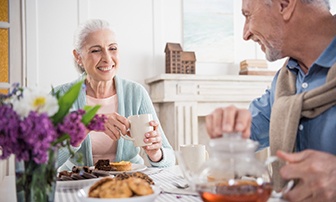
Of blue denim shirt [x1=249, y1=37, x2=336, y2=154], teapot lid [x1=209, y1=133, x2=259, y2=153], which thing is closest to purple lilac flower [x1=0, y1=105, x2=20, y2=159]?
teapot lid [x1=209, y1=133, x2=259, y2=153]

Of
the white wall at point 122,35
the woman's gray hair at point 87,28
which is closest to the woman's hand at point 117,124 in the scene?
the woman's gray hair at point 87,28

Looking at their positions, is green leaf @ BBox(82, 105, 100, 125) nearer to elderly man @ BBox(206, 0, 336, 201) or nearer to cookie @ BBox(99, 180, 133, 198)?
cookie @ BBox(99, 180, 133, 198)

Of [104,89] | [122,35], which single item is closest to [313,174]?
[104,89]

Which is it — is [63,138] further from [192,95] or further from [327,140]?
[192,95]

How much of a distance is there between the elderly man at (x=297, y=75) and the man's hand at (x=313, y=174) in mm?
181

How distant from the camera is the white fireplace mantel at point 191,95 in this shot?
3.34 m

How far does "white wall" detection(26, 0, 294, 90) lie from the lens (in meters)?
3.27

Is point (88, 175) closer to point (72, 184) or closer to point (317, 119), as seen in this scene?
point (72, 184)

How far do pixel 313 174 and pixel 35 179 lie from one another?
0.59 meters

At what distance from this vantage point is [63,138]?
76cm

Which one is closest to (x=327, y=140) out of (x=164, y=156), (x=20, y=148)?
(x=164, y=156)

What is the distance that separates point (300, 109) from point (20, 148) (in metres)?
0.81

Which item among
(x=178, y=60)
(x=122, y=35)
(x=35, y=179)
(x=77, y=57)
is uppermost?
(x=122, y=35)

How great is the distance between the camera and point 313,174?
792mm
